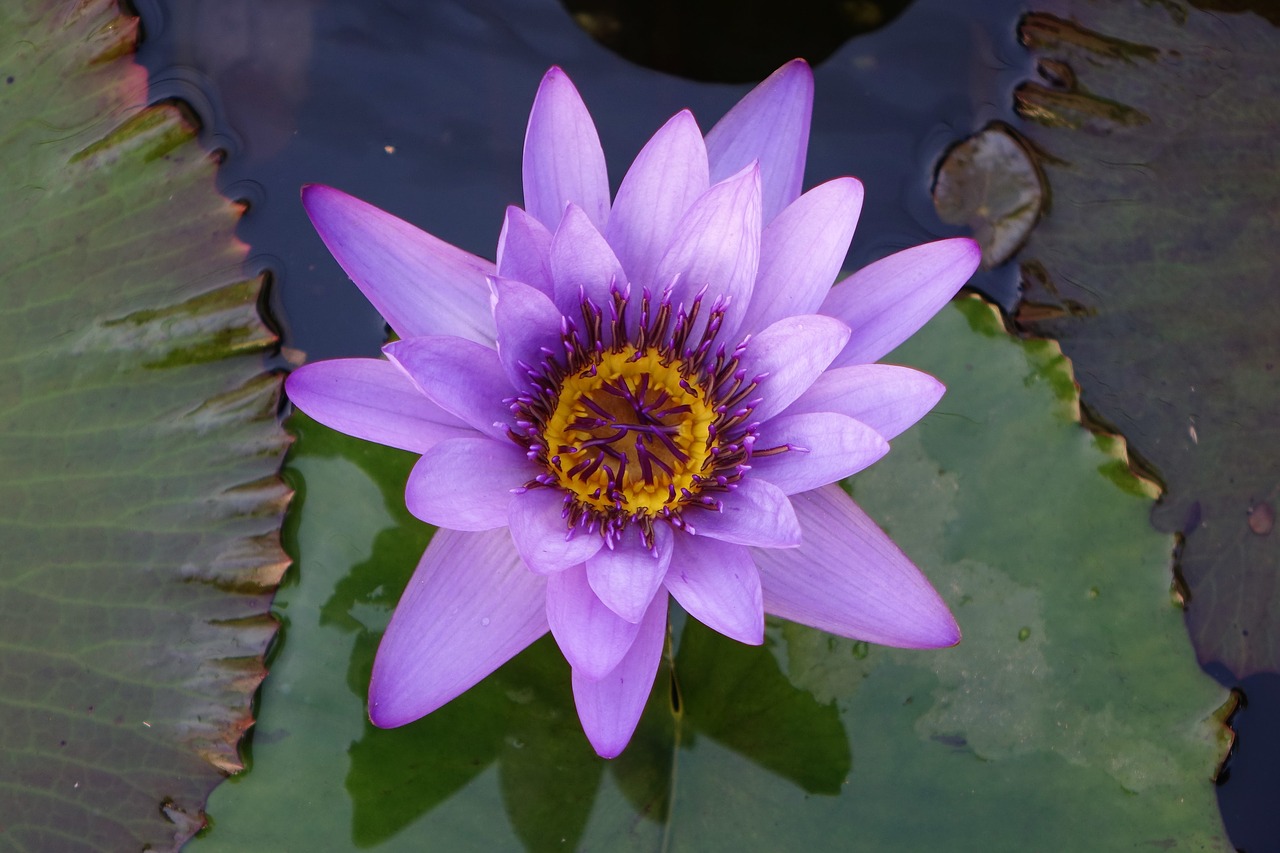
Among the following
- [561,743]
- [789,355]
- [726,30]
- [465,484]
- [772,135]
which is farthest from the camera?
[726,30]

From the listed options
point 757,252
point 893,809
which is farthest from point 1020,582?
point 757,252

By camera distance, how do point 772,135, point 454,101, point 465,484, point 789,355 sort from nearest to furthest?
point 465,484 < point 789,355 < point 772,135 < point 454,101

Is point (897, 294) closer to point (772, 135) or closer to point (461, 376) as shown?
point (772, 135)

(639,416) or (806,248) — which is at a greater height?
(806,248)

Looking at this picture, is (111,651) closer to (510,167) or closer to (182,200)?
(182,200)

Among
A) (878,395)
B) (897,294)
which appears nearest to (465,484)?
(878,395)

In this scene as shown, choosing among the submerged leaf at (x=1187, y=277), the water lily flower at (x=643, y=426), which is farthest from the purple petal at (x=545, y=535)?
the submerged leaf at (x=1187, y=277)
